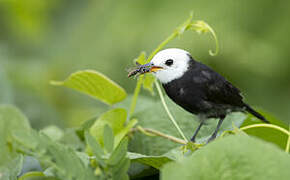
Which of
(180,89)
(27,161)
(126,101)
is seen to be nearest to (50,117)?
(126,101)

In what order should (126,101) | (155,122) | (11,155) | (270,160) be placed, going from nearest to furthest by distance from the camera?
(270,160)
(11,155)
(155,122)
(126,101)

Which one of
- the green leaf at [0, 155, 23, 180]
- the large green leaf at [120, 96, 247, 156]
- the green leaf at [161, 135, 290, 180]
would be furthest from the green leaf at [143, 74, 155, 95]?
the green leaf at [161, 135, 290, 180]

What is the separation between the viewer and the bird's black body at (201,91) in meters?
0.98

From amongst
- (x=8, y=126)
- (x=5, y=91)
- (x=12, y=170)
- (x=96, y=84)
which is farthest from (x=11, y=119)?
(x=5, y=91)

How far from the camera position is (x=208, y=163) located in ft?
2.00

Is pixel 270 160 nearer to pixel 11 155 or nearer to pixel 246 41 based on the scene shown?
pixel 11 155

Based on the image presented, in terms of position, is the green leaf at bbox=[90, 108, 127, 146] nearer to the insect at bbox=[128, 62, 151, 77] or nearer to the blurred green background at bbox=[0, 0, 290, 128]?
the insect at bbox=[128, 62, 151, 77]

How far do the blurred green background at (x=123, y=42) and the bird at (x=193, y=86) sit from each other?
3.46ft

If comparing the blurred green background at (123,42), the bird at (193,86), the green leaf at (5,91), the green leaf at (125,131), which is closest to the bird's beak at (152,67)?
the bird at (193,86)

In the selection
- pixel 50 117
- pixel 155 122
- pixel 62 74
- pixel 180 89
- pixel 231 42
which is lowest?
pixel 62 74

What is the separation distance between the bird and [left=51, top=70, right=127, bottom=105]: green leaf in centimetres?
12

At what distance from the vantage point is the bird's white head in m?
0.93

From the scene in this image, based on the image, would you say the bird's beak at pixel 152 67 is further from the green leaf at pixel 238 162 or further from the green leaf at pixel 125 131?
the green leaf at pixel 238 162

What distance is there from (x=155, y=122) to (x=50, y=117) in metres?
0.81
